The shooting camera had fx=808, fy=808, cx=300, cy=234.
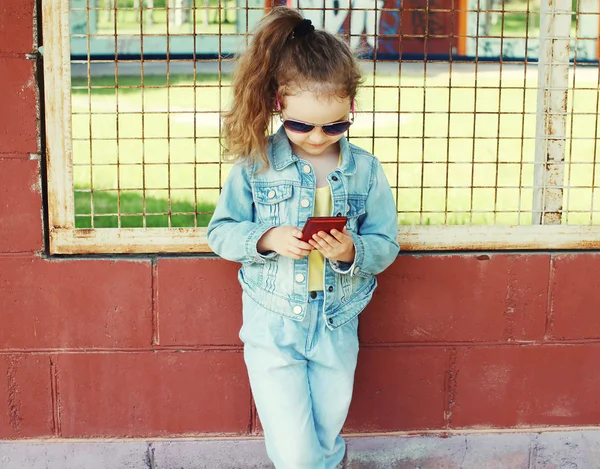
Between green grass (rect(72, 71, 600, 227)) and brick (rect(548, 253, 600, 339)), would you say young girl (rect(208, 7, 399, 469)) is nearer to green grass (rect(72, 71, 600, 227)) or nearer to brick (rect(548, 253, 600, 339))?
brick (rect(548, 253, 600, 339))

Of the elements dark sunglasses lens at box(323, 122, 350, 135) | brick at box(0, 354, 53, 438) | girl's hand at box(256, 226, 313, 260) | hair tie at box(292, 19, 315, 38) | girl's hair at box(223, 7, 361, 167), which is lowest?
brick at box(0, 354, 53, 438)

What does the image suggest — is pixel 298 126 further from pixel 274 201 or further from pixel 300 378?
pixel 300 378

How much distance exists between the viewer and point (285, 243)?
95.0 inches

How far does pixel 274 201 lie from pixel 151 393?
1.04 meters

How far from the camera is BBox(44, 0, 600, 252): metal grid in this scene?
3045 millimetres

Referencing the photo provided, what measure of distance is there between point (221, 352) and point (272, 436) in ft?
1.97

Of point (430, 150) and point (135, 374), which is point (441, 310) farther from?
point (430, 150)

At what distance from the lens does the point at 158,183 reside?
27.6 ft

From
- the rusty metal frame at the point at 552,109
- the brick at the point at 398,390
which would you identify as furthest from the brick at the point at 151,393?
the rusty metal frame at the point at 552,109

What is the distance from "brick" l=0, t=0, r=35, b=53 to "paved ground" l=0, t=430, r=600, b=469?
1.51 metres

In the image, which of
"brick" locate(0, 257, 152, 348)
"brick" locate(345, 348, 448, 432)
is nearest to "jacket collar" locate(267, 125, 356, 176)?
"brick" locate(0, 257, 152, 348)

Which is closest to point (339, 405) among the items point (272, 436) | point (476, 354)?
point (272, 436)

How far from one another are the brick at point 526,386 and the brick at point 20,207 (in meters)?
1.71

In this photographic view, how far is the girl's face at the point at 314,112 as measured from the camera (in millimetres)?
2400
